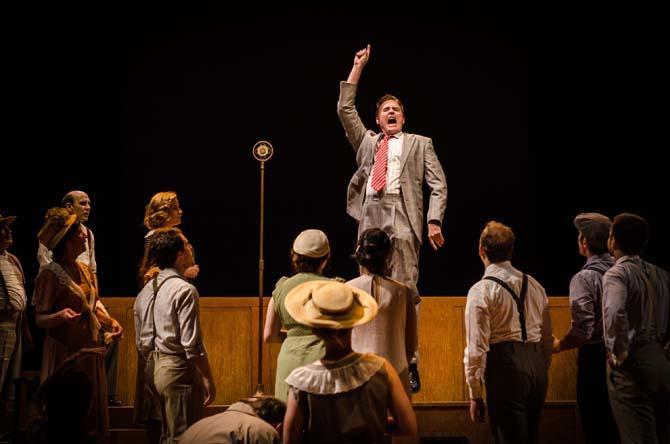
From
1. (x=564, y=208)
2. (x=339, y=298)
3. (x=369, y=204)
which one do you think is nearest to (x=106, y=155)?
(x=369, y=204)

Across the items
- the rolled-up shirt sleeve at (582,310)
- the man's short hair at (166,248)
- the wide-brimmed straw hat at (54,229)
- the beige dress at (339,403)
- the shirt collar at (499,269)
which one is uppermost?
the wide-brimmed straw hat at (54,229)

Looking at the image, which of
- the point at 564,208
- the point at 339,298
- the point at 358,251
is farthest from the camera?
the point at 564,208

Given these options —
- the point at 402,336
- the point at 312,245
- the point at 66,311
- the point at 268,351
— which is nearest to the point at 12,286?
the point at 66,311

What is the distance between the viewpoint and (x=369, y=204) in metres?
5.29

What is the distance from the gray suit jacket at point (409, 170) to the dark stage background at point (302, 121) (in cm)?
217

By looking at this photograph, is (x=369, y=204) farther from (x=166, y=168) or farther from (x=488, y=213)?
(x=166, y=168)

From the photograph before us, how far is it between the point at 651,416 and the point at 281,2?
5444 mm

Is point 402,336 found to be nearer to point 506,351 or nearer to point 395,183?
point 506,351

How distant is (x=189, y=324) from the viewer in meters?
3.82

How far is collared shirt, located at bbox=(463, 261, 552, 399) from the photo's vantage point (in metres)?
3.71

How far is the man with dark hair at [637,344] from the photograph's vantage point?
3822 mm

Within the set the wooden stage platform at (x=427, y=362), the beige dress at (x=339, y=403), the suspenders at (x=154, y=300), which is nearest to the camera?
the beige dress at (x=339, y=403)

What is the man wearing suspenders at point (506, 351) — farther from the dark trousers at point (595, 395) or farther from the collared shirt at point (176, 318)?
the collared shirt at point (176, 318)

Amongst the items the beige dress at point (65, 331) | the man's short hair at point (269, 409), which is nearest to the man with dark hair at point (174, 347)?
the beige dress at point (65, 331)
